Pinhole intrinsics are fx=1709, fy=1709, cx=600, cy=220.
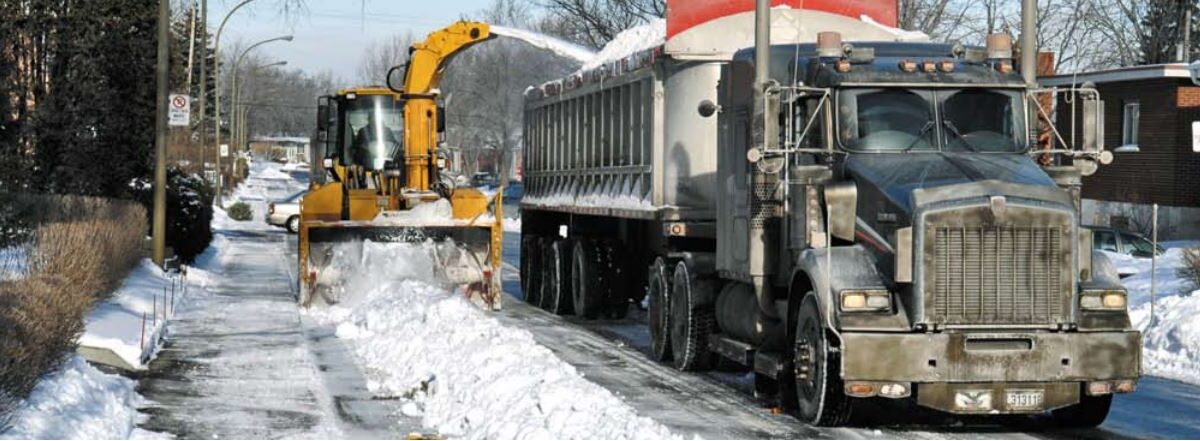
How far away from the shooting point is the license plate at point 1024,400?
11773 millimetres

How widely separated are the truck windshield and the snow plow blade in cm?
1080

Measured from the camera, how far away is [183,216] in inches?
1348

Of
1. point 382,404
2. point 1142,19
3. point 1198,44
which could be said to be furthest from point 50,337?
point 1198,44

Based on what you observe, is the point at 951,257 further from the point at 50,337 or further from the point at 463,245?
the point at 463,245

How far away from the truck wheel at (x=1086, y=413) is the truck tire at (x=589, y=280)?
10.7m

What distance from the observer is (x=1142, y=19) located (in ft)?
202

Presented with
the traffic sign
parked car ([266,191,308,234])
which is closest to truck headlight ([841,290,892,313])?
the traffic sign

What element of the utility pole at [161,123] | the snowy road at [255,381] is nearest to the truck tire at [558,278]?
the snowy road at [255,381]

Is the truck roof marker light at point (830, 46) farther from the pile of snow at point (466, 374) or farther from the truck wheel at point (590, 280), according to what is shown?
the truck wheel at point (590, 280)

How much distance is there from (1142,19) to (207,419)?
54.6 m

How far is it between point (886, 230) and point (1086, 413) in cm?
210

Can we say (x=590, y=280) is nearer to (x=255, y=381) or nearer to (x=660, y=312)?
(x=660, y=312)

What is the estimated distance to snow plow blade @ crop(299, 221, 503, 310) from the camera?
75.6 ft

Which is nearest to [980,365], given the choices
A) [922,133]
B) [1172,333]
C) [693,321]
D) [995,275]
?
[995,275]
